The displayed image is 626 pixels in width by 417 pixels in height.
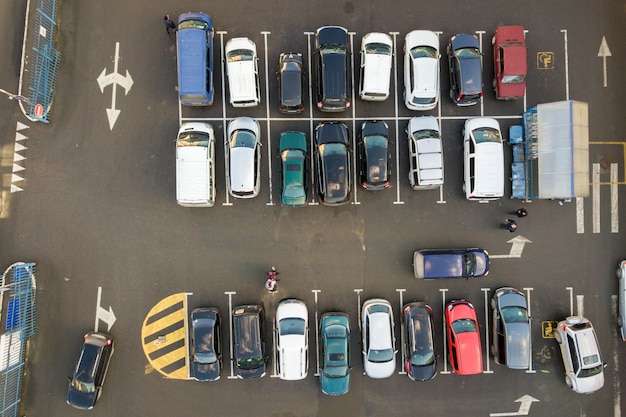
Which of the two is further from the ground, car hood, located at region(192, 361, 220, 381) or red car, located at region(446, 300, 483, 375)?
red car, located at region(446, 300, 483, 375)

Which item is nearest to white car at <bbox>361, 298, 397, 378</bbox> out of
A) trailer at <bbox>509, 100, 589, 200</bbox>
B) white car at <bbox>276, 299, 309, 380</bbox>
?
white car at <bbox>276, 299, 309, 380</bbox>

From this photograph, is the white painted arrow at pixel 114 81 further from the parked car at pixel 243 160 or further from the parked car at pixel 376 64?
the parked car at pixel 376 64

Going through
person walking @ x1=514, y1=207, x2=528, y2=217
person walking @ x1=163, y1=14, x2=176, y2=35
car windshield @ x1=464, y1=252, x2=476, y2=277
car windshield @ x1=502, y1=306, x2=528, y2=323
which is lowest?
car windshield @ x1=502, y1=306, x2=528, y2=323

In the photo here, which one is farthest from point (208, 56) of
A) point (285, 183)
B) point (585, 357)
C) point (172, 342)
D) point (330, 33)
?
point (585, 357)

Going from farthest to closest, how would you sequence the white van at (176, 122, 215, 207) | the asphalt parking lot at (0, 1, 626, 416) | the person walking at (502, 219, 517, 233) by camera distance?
the asphalt parking lot at (0, 1, 626, 416), the person walking at (502, 219, 517, 233), the white van at (176, 122, 215, 207)

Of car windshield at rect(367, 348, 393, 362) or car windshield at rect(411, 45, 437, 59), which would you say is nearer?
car windshield at rect(367, 348, 393, 362)

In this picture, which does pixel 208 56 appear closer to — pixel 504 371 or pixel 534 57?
pixel 534 57

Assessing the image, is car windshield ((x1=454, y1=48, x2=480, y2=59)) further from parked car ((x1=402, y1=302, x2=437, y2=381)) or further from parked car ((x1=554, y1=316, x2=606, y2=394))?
parked car ((x1=554, y1=316, x2=606, y2=394))

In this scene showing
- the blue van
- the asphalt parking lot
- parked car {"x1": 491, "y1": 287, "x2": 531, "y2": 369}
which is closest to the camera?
the blue van
